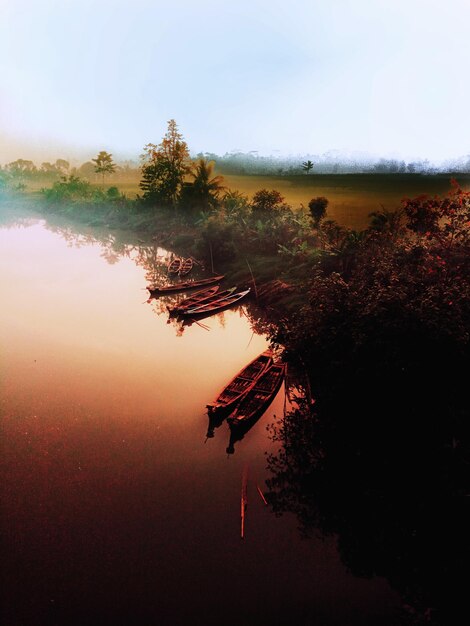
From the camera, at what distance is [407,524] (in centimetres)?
690

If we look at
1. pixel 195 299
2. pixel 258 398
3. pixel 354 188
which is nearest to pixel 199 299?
pixel 195 299

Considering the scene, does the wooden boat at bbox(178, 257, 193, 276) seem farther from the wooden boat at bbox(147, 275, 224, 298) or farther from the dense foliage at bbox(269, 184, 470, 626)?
the dense foliage at bbox(269, 184, 470, 626)

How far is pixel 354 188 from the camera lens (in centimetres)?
3616

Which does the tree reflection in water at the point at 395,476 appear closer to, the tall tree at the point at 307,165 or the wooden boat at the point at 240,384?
the wooden boat at the point at 240,384

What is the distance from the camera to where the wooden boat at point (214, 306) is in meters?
16.9

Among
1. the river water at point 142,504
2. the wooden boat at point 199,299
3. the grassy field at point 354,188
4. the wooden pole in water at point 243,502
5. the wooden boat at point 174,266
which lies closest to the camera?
the river water at point 142,504

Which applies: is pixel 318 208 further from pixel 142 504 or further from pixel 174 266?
pixel 142 504

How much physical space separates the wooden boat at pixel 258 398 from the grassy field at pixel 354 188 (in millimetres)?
14957

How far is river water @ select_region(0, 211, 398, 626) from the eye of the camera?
5.90 meters

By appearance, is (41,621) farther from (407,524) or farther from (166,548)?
(407,524)

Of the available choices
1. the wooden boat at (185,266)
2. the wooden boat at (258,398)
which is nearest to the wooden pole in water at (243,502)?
the wooden boat at (258,398)

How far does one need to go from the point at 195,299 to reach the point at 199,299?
21 cm

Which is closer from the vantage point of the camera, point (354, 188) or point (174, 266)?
point (174, 266)

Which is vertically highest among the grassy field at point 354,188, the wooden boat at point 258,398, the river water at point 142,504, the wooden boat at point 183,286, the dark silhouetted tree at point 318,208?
the grassy field at point 354,188
